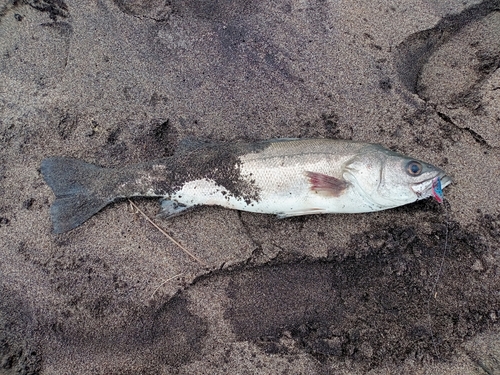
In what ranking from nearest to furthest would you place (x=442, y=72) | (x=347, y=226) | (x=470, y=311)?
(x=470, y=311)
(x=347, y=226)
(x=442, y=72)

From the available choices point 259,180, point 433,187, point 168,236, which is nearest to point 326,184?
point 259,180

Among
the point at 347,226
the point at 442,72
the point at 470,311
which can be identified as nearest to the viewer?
the point at 470,311

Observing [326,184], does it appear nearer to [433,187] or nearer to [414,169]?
[414,169]

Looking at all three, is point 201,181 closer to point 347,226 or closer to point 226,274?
point 226,274

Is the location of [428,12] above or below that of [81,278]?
above

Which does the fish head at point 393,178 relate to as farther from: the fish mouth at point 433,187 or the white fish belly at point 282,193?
the white fish belly at point 282,193

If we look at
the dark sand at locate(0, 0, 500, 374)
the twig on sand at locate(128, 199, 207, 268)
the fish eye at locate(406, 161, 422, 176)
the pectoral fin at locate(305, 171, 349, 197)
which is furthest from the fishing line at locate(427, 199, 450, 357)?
the twig on sand at locate(128, 199, 207, 268)

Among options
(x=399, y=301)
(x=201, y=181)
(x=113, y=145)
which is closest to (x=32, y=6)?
(x=113, y=145)

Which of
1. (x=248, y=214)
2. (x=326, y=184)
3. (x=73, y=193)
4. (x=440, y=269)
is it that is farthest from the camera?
(x=248, y=214)
